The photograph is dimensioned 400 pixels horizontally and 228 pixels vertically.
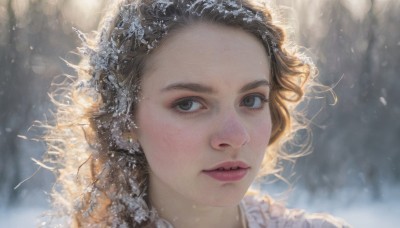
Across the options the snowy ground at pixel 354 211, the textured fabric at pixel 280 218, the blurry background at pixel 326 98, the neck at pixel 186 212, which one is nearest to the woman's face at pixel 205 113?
the neck at pixel 186 212

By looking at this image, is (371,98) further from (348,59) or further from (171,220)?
(171,220)

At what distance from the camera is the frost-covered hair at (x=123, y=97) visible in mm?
2348

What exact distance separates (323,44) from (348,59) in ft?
1.66

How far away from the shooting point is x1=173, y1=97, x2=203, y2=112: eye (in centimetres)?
219

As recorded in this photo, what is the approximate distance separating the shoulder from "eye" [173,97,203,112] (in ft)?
2.14

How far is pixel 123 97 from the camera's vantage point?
7.80 ft

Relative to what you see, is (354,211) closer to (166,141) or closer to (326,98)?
(326,98)

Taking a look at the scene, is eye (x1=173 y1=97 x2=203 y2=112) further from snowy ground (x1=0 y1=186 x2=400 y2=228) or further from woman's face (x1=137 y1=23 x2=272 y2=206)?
snowy ground (x1=0 y1=186 x2=400 y2=228)

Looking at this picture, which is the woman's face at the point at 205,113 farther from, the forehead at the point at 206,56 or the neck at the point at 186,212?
the neck at the point at 186,212

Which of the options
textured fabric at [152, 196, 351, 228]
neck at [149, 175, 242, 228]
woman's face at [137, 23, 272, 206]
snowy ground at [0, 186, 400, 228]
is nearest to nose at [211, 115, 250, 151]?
woman's face at [137, 23, 272, 206]

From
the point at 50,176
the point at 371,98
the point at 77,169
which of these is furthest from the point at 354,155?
the point at 77,169

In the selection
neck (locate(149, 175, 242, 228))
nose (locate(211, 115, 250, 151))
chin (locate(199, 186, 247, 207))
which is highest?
nose (locate(211, 115, 250, 151))

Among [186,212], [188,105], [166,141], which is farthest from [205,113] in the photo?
[186,212]

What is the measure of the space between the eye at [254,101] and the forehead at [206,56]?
78 millimetres
